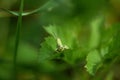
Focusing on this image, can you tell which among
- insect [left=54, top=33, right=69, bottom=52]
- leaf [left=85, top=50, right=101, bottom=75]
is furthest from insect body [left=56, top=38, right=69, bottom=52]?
leaf [left=85, top=50, right=101, bottom=75]

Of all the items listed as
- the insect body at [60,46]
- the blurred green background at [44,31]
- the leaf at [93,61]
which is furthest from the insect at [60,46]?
the blurred green background at [44,31]

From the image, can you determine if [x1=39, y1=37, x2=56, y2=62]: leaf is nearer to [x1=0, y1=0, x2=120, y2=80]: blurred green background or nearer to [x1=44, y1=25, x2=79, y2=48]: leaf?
[x1=44, y1=25, x2=79, y2=48]: leaf

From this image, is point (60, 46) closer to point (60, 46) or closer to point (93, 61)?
point (60, 46)

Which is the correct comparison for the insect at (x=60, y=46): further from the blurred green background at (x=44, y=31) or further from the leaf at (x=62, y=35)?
the blurred green background at (x=44, y=31)

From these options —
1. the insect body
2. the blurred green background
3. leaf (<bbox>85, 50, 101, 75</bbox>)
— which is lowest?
leaf (<bbox>85, 50, 101, 75</bbox>)

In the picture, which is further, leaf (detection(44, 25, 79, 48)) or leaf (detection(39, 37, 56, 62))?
leaf (detection(44, 25, 79, 48))

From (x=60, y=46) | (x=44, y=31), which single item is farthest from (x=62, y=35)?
(x=44, y=31)

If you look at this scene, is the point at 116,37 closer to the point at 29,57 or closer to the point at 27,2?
the point at 29,57
